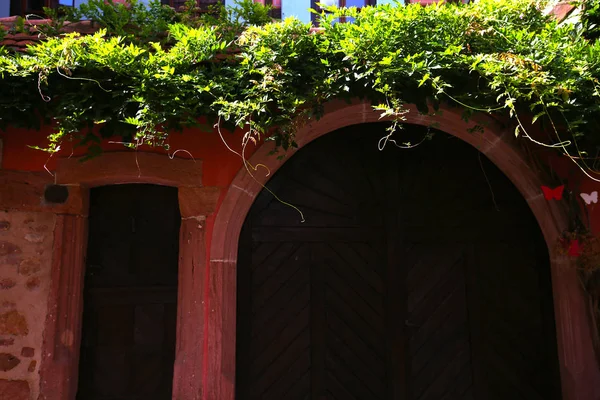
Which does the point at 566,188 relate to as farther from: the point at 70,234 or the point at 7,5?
the point at 7,5

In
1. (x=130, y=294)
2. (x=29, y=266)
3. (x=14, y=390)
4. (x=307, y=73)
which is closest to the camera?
(x=307, y=73)

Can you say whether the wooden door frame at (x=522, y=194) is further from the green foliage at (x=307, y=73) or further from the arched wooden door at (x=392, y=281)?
the green foliage at (x=307, y=73)

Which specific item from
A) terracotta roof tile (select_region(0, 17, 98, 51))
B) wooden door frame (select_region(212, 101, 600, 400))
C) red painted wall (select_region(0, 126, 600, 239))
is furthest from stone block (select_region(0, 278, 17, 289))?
terracotta roof tile (select_region(0, 17, 98, 51))

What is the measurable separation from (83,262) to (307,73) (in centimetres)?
212

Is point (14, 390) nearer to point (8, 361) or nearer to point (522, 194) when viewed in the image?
point (8, 361)

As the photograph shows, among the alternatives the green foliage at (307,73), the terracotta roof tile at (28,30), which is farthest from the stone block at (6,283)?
the terracotta roof tile at (28,30)

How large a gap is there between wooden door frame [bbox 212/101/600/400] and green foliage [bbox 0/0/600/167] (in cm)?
39

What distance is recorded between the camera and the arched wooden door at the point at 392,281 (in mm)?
3611

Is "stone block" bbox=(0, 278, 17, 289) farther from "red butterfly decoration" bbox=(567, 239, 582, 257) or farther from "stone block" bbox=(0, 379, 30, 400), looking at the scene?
"red butterfly decoration" bbox=(567, 239, 582, 257)

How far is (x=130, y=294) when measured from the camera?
11.7 ft

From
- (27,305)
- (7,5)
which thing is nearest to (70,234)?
(27,305)

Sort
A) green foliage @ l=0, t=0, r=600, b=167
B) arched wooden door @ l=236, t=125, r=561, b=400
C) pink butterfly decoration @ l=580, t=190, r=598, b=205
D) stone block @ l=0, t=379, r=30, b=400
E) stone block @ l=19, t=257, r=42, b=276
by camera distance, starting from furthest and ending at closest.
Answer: arched wooden door @ l=236, t=125, r=561, b=400, pink butterfly decoration @ l=580, t=190, r=598, b=205, stone block @ l=19, t=257, r=42, b=276, stone block @ l=0, t=379, r=30, b=400, green foliage @ l=0, t=0, r=600, b=167

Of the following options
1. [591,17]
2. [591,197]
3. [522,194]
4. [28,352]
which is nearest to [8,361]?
[28,352]

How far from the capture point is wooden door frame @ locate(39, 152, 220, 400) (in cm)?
326
